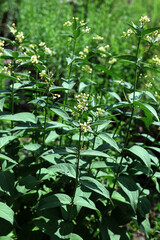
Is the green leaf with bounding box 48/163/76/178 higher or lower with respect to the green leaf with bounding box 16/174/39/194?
higher

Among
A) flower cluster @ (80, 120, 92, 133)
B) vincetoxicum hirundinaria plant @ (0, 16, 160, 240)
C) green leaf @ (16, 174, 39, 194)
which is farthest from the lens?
green leaf @ (16, 174, 39, 194)

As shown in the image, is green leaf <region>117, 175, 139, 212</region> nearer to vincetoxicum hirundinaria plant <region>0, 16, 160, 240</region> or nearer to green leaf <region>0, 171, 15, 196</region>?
vincetoxicum hirundinaria plant <region>0, 16, 160, 240</region>

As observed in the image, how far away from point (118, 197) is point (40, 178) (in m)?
0.78

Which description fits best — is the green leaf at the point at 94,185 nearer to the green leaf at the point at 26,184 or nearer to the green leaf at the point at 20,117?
the green leaf at the point at 26,184

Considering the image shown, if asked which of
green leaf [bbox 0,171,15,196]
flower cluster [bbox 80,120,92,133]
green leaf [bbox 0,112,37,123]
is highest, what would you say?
flower cluster [bbox 80,120,92,133]

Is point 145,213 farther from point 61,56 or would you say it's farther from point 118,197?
point 61,56

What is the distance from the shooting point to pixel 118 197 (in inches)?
95.0

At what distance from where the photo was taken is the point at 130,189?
7.11 ft

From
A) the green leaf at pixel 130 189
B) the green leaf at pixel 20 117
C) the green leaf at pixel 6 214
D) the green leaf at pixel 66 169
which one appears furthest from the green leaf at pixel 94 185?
Answer: the green leaf at pixel 20 117

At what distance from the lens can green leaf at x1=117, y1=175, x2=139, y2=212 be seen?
6.88 feet

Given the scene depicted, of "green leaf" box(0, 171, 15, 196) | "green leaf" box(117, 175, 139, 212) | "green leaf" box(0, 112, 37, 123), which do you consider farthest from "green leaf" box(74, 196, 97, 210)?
"green leaf" box(0, 112, 37, 123)

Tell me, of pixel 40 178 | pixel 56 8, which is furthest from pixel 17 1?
pixel 40 178

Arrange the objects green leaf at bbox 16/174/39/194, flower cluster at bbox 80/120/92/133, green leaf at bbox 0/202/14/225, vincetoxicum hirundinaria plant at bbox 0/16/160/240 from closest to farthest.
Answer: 1. flower cluster at bbox 80/120/92/133
2. green leaf at bbox 0/202/14/225
3. vincetoxicum hirundinaria plant at bbox 0/16/160/240
4. green leaf at bbox 16/174/39/194

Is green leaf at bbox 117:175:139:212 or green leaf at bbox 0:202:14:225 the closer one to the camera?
green leaf at bbox 0:202:14:225
